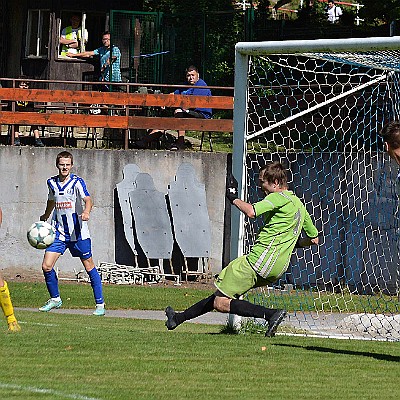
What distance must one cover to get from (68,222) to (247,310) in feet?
14.7

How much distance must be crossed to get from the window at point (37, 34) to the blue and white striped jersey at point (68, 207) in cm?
1330

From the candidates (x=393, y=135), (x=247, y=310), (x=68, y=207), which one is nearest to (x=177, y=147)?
(x=68, y=207)

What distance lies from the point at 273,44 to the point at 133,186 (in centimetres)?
906

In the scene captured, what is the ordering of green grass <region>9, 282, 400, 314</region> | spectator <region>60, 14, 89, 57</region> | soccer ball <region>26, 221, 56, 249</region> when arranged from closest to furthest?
soccer ball <region>26, 221, 56, 249</region> < green grass <region>9, 282, 400, 314</region> < spectator <region>60, 14, 89, 57</region>

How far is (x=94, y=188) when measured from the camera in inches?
758

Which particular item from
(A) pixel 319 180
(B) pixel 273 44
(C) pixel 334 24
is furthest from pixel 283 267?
(C) pixel 334 24

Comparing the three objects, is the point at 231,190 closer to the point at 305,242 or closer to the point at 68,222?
the point at 305,242

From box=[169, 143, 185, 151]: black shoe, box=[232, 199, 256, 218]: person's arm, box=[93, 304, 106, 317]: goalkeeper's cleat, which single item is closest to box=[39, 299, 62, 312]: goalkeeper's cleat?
box=[93, 304, 106, 317]: goalkeeper's cleat

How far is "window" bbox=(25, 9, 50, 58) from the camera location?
26.4 meters

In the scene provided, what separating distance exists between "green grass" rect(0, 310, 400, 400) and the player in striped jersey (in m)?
3.00

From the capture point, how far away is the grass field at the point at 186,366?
6832 mm

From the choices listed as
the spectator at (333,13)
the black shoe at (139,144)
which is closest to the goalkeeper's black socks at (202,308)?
the black shoe at (139,144)

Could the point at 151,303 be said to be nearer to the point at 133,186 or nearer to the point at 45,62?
the point at 133,186

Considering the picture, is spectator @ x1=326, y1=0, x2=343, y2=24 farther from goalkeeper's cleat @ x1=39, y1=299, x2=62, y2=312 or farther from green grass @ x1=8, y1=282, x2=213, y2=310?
goalkeeper's cleat @ x1=39, y1=299, x2=62, y2=312
